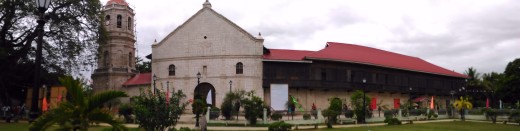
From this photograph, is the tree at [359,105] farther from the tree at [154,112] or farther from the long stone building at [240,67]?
the tree at [154,112]

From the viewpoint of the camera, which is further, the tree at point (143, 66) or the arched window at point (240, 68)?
the tree at point (143, 66)

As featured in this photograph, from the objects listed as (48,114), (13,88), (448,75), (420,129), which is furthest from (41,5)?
(448,75)

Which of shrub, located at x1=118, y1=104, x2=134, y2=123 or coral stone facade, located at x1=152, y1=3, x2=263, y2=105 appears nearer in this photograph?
shrub, located at x1=118, y1=104, x2=134, y2=123

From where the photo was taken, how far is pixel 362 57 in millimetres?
46719

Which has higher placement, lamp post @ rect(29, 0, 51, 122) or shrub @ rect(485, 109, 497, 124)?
lamp post @ rect(29, 0, 51, 122)

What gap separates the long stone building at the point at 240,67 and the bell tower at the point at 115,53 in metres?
1.24

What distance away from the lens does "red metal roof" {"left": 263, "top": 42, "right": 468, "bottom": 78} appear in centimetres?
4222

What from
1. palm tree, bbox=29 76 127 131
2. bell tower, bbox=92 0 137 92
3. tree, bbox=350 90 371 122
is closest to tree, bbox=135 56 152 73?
bell tower, bbox=92 0 137 92

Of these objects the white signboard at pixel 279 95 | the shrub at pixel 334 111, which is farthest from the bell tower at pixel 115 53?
the shrub at pixel 334 111

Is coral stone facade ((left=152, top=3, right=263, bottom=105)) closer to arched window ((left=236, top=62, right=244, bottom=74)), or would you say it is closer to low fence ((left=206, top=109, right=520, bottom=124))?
arched window ((left=236, top=62, right=244, bottom=74))

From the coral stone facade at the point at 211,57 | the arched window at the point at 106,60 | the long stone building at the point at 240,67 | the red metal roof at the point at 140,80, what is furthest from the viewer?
the arched window at the point at 106,60

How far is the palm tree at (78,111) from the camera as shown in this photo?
9898 millimetres

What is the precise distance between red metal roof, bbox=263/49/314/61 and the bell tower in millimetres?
13644

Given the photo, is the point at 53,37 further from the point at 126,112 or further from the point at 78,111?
the point at 78,111
